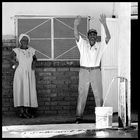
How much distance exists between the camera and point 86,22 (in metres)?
10.3

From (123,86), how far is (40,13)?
324 centimetres

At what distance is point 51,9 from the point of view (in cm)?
1020

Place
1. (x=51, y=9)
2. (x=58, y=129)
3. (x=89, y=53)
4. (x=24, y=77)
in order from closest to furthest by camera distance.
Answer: (x=58, y=129)
(x=89, y=53)
(x=24, y=77)
(x=51, y=9)

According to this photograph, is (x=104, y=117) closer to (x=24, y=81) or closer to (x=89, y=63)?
(x=89, y=63)

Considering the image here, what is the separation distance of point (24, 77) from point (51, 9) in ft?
5.81

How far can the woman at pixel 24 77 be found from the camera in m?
9.69

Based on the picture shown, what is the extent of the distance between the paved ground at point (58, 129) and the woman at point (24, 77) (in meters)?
0.35

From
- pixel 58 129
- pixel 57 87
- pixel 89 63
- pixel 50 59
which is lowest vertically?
pixel 58 129

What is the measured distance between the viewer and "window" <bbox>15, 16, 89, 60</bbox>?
10234 millimetres

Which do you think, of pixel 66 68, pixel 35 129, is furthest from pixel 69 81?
pixel 35 129

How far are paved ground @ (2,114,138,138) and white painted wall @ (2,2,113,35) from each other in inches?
89.4

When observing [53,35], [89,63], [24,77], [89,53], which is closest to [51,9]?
[53,35]

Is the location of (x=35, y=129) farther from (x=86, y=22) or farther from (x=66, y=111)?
(x=86, y=22)

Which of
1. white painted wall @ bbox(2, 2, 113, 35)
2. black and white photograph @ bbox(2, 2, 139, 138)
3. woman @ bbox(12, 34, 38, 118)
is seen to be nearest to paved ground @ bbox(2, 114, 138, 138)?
black and white photograph @ bbox(2, 2, 139, 138)
